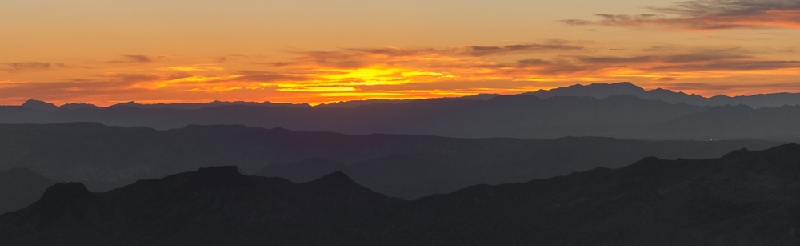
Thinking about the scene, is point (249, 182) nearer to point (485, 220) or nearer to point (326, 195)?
point (326, 195)

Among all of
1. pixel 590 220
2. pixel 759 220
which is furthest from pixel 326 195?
pixel 759 220

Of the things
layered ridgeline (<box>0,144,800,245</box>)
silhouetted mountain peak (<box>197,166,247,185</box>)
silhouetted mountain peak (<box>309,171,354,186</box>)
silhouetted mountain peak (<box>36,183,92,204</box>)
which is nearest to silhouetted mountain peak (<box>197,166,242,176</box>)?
silhouetted mountain peak (<box>197,166,247,185</box>)

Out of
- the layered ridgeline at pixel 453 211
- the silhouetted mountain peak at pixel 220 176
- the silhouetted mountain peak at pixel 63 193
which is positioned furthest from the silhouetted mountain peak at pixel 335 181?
the silhouetted mountain peak at pixel 63 193

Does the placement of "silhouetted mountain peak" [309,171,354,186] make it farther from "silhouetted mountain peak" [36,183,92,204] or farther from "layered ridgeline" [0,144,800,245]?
"silhouetted mountain peak" [36,183,92,204]

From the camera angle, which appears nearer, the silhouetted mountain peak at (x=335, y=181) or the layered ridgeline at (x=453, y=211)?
the layered ridgeline at (x=453, y=211)

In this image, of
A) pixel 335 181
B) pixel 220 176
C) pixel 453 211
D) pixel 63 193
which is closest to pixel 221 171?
pixel 220 176

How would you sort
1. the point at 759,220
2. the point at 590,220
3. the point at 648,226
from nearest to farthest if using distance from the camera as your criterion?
1. the point at 759,220
2. the point at 648,226
3. the point at 590,220

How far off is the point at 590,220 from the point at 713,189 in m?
19.8

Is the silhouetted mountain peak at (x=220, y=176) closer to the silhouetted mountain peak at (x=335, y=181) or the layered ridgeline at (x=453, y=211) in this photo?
the layered ridgeline at (x=453, y=211)

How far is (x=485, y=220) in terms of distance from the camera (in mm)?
161625

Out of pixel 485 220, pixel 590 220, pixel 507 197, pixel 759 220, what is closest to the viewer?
pixel 759 220

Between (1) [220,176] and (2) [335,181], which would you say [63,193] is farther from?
(2) [335,181]

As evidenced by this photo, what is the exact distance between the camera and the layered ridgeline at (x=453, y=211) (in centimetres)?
14088

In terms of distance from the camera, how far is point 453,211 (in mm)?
170250
